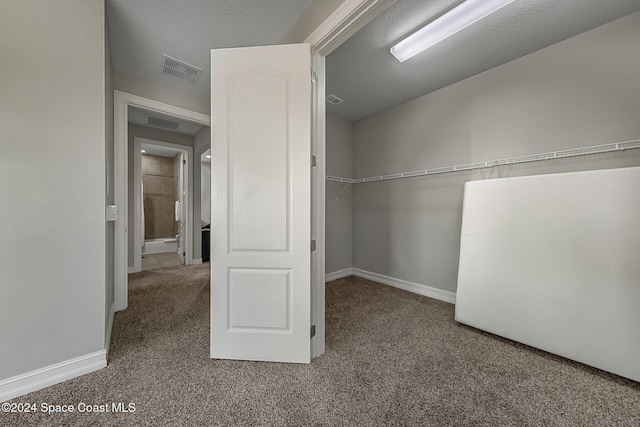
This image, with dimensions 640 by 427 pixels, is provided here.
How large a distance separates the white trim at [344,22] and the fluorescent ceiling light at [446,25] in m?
0.70

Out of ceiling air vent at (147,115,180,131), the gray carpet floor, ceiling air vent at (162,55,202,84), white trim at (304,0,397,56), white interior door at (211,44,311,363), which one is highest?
ceiling air vent at (162,55,202,84)

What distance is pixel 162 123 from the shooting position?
12.1 ft

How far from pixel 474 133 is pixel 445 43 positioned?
99 cm

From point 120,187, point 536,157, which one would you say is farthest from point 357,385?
point 120,187

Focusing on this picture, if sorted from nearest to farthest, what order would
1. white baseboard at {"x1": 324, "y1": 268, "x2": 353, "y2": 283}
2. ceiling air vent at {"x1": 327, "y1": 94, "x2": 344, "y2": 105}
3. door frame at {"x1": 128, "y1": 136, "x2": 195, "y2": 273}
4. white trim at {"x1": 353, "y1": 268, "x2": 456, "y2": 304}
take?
1. white trim at {"x1": 353, "y1": 268, "x2": 456, "y2": 304}
2. ceiling air vent at {"x1": 327, "y1": 94, "x2": 344, "y2": 105}
3. white baseboard at {"x1": 324, "y1": 268, "x2": 353, "y2": 283}
4. door frame at {"x1": 128, "y1": 136, "x2": 195, "y2": 273}

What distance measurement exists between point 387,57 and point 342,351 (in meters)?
2.64

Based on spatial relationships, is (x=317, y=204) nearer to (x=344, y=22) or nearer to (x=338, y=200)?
(x=344, y=22)

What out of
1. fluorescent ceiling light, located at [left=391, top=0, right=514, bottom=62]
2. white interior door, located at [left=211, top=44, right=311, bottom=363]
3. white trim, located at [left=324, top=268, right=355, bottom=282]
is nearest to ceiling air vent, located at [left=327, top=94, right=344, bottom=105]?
fluorescent ceiling light, located at [left=391, top=0, right=514, bottom=62]

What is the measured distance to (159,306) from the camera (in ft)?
8.17

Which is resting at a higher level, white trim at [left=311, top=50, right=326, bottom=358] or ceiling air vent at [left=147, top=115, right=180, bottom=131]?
ceiling air vent at [left=147, top=115, right=180, bottom=131]

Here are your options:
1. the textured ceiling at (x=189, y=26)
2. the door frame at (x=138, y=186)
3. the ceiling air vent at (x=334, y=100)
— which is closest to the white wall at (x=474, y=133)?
the ceiling air vent at (x=334, y=100)

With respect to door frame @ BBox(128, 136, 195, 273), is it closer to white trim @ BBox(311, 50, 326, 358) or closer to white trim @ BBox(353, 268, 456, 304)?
white trim @ BBox(353, 268, 456, 304)

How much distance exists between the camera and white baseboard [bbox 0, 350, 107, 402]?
1.24 m

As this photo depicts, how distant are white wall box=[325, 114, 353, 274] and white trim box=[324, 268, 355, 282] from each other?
0.15 ft
